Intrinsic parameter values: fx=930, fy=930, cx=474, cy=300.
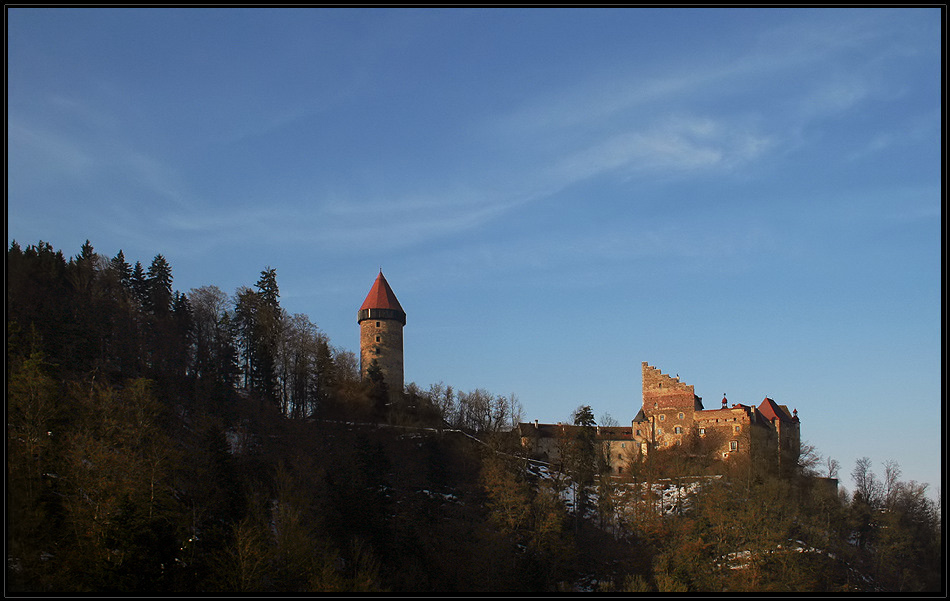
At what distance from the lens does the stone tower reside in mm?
86312

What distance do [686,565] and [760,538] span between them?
403cm

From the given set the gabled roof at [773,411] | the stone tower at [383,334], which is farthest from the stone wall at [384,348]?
the gabled roof at [773,411]

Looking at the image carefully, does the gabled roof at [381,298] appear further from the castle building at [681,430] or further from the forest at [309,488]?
the castle building at [681,430]

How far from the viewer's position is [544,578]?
49.0m

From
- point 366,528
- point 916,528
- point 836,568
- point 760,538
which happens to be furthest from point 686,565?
point 916,528

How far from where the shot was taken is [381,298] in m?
93.8

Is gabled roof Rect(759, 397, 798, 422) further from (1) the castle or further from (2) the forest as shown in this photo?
(2) the forest

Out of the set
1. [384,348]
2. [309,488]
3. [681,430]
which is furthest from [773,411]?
[309,488]

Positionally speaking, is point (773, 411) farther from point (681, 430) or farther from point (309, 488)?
point (309, 488)

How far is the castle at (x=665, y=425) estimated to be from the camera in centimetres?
7719

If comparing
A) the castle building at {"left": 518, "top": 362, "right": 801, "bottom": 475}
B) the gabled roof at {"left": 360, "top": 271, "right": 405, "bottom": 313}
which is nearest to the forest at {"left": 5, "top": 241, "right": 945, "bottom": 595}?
the castle building at {"left": 518, "top": 362, "right": 801, "bottom": 475}

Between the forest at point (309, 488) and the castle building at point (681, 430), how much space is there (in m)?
2.06

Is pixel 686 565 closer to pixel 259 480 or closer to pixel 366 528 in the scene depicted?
pixel 366 528

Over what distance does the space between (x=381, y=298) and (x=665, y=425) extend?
3084 centimetres
